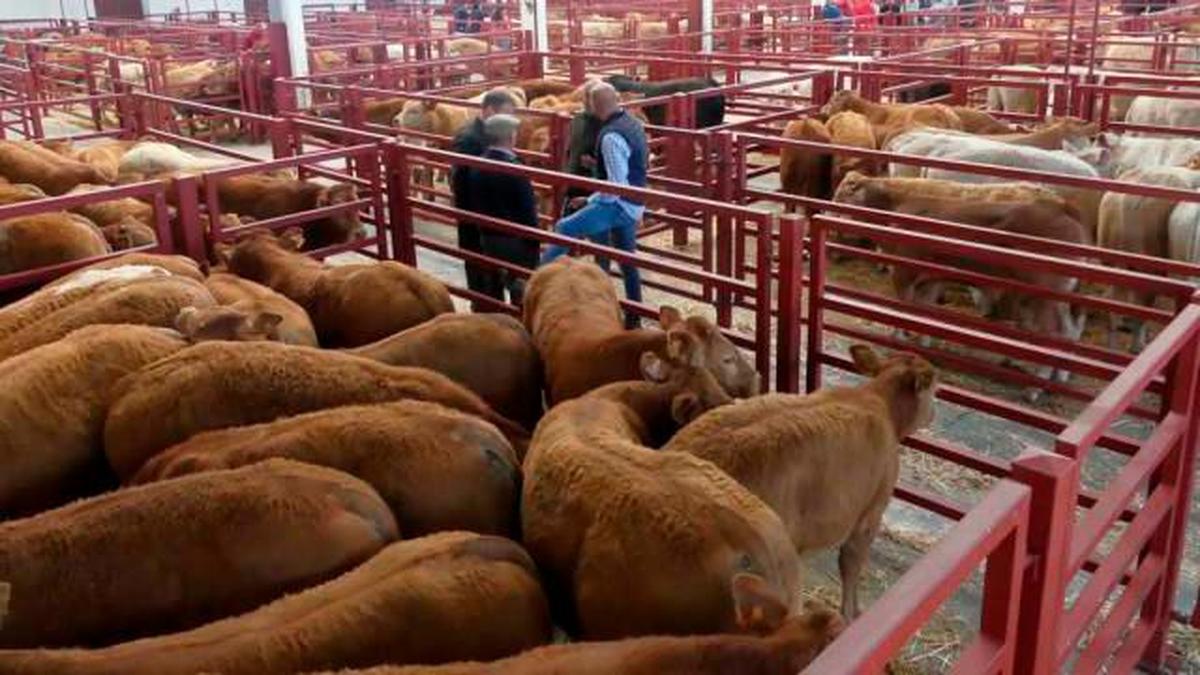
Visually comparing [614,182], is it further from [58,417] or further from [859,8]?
[859,8]

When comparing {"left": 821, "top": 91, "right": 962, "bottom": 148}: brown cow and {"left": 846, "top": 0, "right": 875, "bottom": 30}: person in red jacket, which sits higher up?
{"left": 846, "top": 0, "right": 875, "bottom": 30}: person in red jacket

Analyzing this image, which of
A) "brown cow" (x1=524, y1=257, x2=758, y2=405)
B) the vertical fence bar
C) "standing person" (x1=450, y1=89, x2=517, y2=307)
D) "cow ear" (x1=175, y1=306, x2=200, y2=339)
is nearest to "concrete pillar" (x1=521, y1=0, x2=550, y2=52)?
"standing person" (x1=450, y1=89, x2=517, y2=307)

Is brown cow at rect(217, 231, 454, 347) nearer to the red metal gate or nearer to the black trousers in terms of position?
the black trousers

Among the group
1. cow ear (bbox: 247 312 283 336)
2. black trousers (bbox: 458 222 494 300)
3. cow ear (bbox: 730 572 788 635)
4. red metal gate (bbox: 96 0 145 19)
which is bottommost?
black trousers (bbox: 458 222 494 300)

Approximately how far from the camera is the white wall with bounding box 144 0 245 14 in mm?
33125

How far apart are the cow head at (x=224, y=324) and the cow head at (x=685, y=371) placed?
1.71 metres

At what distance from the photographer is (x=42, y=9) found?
107 feet

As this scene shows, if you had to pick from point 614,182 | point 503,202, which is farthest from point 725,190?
point 503,202

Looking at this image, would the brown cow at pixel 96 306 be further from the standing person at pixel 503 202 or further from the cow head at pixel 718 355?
the cow head at pixel 718 355

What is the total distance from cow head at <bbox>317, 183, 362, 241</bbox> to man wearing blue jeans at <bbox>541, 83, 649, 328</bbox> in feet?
4.50

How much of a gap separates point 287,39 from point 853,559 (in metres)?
13.1

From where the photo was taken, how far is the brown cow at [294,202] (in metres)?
7.64

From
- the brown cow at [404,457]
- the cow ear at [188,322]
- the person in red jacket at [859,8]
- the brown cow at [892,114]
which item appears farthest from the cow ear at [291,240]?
the person in red jacket at [859,8]

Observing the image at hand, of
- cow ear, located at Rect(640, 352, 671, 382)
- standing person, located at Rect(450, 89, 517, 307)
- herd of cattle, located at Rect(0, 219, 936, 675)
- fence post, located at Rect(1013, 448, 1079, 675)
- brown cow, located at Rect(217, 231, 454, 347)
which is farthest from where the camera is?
standing person, located at Rect(450, 89, 517, 307)
